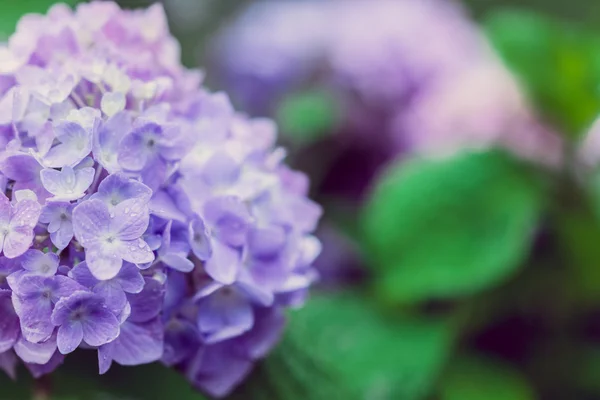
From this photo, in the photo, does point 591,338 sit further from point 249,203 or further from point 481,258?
point 249,203

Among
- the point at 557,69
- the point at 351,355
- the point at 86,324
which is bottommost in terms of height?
the point at 351,355

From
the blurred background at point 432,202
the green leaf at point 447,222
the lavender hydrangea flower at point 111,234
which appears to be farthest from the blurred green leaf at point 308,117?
the lavender hydrangea flower at point 111,234

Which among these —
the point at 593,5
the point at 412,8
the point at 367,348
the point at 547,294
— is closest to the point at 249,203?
the point at 367,348

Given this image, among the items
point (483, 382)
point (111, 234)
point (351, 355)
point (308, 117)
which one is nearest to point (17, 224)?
point (111, 234)

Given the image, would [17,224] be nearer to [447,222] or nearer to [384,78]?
[447,222]

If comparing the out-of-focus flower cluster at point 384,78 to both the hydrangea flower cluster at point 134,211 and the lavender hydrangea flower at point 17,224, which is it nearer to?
the hydrangea flower cluster at point 134,211

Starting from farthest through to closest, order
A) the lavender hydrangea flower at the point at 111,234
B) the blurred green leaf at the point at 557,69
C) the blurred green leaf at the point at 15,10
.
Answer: the blurred green leaf at the point at 557,69 < the blurred green leaf at the point at 15,10 < the lavender hydrangea flower at the point at 111,234
